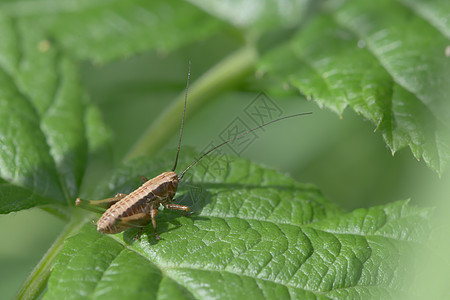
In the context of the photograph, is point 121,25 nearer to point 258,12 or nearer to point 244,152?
point 258,12

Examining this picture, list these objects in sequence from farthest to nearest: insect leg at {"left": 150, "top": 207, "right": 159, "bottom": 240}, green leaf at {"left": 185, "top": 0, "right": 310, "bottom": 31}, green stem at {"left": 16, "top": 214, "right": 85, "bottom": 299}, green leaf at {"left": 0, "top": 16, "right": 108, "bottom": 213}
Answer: green leaf at {"left": 185, "top": 0, "right": 310, "bottom": 31}
green leaf at {"left": 0, "top": 16, "right": 108, "bottom": 213}
insect leg at {"left": 150, "top": 207, "right": 159, "bottom": 240}
green stem at {"left": 16, "top": 214, "right": 85, "bottom": 299}

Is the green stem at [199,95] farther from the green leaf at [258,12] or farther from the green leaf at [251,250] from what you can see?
the green leaf at [251,250]

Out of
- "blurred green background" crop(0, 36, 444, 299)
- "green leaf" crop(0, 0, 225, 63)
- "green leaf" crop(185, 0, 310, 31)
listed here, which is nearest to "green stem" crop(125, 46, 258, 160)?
"blurred green background" crop(0, 36, 444, 299)

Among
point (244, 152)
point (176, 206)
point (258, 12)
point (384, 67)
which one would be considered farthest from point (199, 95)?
point (384, 67)

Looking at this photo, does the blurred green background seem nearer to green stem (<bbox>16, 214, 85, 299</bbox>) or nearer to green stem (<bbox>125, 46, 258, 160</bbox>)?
green stem (<bbox>125, 46, 258, 160</bbox>)

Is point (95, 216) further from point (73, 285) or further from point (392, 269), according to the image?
point (392, 269)

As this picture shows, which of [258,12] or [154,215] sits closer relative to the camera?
[154,215]

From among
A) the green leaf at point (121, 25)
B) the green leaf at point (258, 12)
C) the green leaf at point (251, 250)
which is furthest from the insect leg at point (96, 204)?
the green leaf at point (258, 12)
